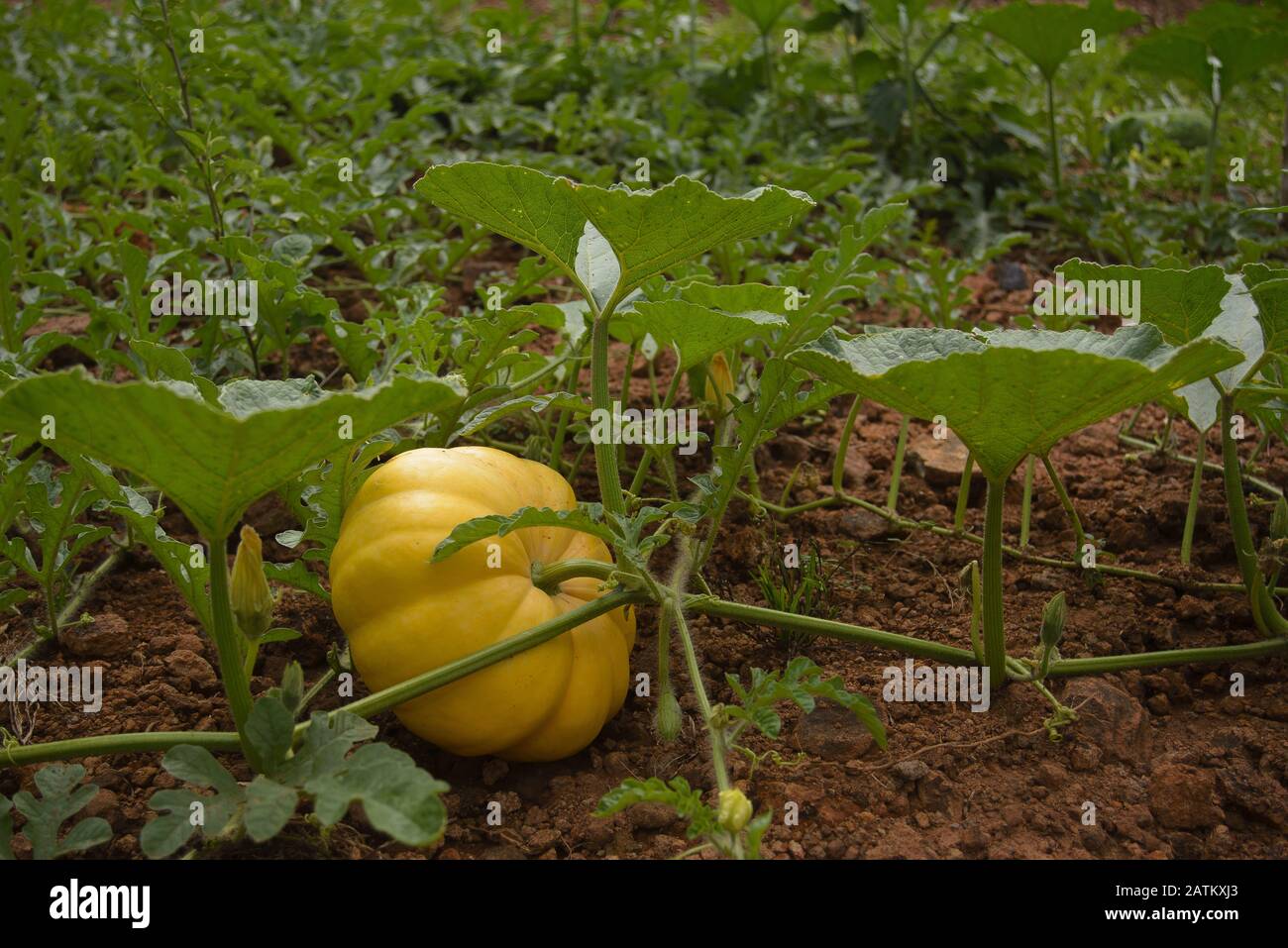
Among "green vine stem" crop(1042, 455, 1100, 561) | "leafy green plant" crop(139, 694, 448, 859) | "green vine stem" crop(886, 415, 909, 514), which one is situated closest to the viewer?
"leafy green plant" crop(139, 694, 448, 859)

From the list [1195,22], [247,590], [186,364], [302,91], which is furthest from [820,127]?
[247,590]

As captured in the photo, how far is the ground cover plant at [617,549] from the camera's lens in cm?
171

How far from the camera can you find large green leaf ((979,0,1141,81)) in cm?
402

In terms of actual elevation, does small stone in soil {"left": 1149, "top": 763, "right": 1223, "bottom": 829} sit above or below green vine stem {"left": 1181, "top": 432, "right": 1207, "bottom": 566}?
below

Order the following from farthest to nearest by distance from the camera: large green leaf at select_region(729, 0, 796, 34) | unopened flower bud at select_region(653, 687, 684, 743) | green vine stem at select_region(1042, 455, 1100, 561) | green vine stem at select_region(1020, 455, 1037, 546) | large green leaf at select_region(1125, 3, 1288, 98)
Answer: large green leaf at select_region(729, 0, 796, 34) → large green leaf at select_region(1125, 3, 1288, 98) → green vine stem at select_region(1020, 455, 1037, 546) → green vine stem at select_region(1042, 455, 1100, 561) → unopened flower bud at select_region(653, 687, 684, 743)

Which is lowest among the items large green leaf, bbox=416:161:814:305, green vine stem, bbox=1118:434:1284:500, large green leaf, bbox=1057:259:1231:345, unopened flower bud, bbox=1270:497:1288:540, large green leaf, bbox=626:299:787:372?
unopened flower bud, bbox=1270:497:1288:540

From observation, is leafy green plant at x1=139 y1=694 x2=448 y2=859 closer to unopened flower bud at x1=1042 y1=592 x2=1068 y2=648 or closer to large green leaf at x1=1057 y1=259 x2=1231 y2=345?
unopened flower bud at x1=1042 y1=592 x2=1068 y2=648

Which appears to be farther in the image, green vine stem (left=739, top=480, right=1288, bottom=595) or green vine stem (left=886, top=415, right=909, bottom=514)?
green vine stem (left=886, top=415, right=909, bottom=514)

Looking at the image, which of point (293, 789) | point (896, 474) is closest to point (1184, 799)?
point (896, 474)

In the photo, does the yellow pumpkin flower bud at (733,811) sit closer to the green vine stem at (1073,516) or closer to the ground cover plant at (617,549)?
the ground cover plant at (617,549)

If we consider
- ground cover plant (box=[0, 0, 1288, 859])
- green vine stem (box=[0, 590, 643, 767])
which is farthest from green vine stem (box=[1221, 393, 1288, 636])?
green vine stem (box=[0, 590, 643, 767])

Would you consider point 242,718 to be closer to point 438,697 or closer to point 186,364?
point 438,697

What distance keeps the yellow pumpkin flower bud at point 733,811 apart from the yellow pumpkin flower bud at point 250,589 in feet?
2.36

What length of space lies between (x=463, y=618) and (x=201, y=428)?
1.81ft
